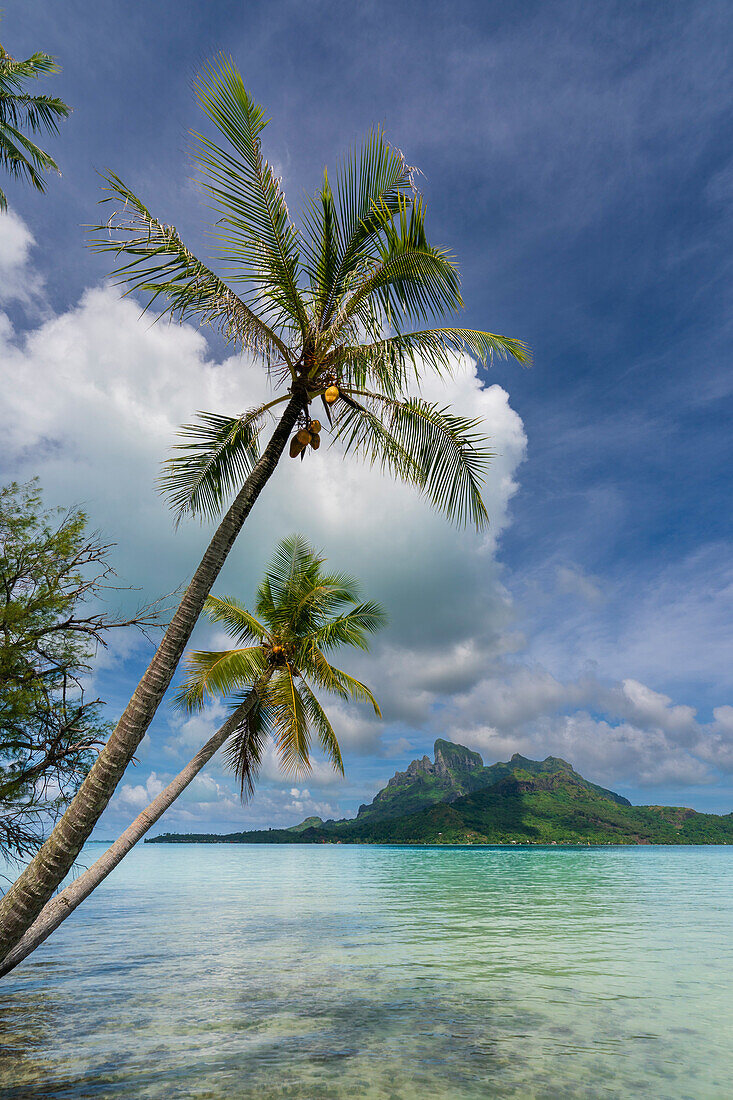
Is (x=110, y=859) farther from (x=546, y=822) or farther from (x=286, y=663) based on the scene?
(x=546, y=822)

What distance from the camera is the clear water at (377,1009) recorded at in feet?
21.9

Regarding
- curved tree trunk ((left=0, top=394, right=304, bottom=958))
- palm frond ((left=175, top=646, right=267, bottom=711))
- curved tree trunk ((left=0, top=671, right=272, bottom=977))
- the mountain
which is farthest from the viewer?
the mountain

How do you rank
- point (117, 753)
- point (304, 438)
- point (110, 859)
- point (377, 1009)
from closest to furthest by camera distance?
point (117, 753) → point (304, 438) → point (110, 859) → point (377, 1009)

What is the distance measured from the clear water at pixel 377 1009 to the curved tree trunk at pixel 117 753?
3135 millimetres

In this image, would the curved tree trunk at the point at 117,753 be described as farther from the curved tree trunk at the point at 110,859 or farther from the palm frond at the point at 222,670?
the palm frond at the point at 222,670

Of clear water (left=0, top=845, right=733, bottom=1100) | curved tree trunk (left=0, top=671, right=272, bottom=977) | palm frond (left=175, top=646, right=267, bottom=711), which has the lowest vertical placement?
clear water (left=0, top=845, right=733, bottom=1100)

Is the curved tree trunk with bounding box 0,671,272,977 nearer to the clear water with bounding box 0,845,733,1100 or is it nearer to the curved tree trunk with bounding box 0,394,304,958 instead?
the curved tree trunk with bounding box 0,394,304,958

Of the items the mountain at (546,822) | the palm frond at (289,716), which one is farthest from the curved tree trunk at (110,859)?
the mountain at (546,822)

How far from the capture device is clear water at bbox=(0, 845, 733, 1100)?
6.66 m

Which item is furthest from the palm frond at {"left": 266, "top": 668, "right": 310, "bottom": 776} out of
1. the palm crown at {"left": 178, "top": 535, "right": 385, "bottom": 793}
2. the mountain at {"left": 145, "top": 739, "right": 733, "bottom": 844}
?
the mountain at {"left": 145, "top": 739, "right": 733, "bottom": 844}

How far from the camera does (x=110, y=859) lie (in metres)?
7.61

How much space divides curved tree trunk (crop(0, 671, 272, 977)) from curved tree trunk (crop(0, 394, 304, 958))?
57 cm

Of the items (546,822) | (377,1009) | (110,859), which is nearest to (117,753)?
(110,859)

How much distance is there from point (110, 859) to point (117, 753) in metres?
3.42
